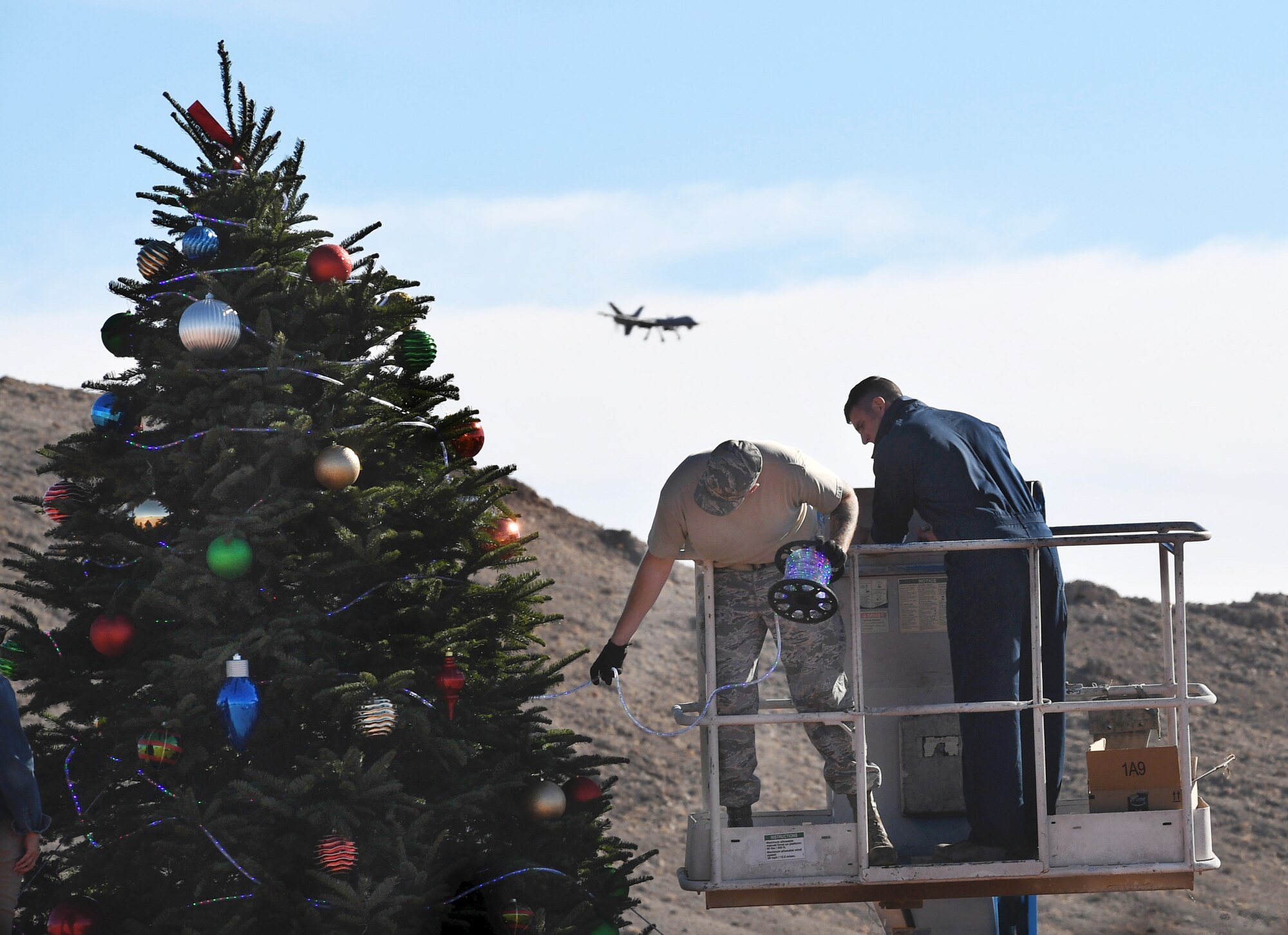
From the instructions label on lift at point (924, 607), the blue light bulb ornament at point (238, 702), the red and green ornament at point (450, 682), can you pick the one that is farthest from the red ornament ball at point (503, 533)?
the instructions label on lift at point (924, 607)

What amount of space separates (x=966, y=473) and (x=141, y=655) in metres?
3.95

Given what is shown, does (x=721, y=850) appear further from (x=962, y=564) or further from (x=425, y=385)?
(x=425, y=385)

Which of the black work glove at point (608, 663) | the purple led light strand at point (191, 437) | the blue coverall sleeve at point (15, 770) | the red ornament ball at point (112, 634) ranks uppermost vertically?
the purple led light strand at point (191, 437)

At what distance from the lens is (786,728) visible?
23.0 meters

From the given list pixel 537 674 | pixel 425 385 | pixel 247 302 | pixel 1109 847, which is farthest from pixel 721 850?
pixel 247 302

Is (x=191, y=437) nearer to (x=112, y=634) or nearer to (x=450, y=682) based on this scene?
(x=112, y=634)

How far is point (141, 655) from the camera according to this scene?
651cm

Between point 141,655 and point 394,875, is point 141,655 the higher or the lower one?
the higher one

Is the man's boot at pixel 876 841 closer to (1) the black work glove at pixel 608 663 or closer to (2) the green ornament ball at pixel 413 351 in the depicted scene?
(1) the black work glove at pixel 608 663

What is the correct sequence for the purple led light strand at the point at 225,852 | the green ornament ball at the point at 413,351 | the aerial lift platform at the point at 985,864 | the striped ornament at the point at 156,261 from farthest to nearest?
the green ornament ball at the point at 413,351 → the striped ornament at the point at 156,261 → the aerial lift platform at the point at 985,864 → the purple led light strand at the point at 225,852

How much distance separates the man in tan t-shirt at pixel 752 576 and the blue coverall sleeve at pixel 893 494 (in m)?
0.27

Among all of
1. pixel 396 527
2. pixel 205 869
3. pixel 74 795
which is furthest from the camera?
pixel 396 527

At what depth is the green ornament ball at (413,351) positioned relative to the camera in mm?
7113

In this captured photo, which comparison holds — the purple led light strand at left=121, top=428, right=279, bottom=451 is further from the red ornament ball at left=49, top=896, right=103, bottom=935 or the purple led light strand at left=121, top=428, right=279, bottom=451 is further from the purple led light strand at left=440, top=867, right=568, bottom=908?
the purple led light strand at left=440, top=867, right=568, bottom=908
